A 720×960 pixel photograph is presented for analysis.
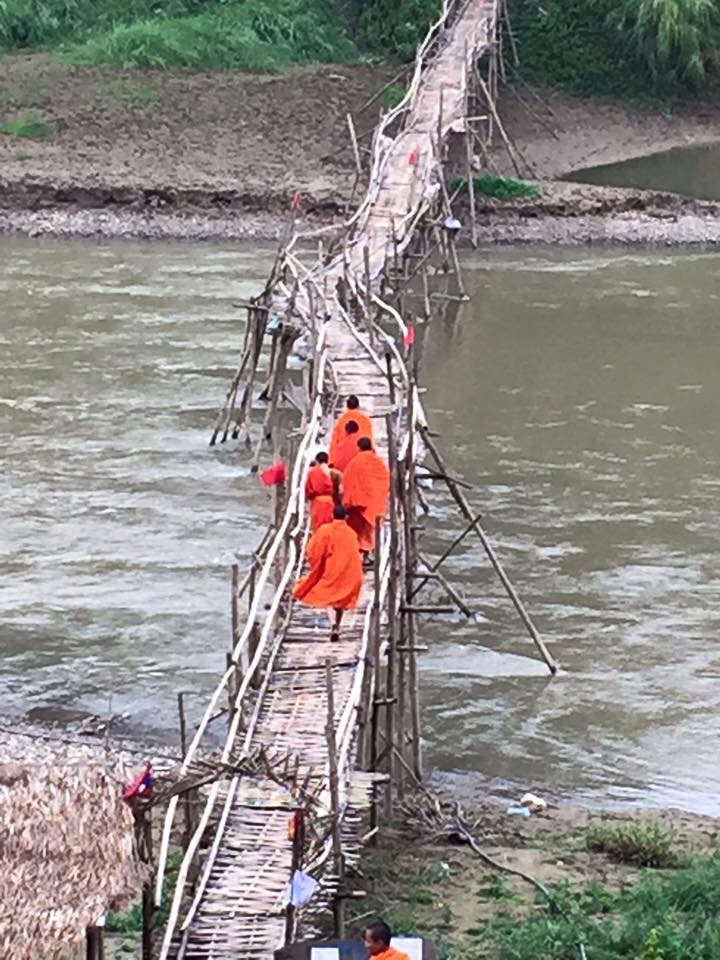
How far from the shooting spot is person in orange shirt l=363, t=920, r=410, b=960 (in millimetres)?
8742

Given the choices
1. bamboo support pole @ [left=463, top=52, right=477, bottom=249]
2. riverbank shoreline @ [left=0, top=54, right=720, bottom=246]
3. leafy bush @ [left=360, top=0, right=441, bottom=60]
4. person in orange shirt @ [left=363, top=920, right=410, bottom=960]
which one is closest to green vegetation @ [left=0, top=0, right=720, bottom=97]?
leafy bush @ [left=360, top=0, right=441, bottom=60]

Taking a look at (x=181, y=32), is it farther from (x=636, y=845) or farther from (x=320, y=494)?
(x=636, y=845)

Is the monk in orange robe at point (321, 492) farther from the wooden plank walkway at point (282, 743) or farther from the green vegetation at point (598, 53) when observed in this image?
the green vegetation at point (598, 53)

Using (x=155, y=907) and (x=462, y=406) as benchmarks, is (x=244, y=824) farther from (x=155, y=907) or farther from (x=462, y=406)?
(x=462, y=406)

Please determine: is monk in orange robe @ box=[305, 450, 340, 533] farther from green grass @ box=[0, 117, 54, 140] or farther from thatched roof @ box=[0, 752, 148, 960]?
green grass @ box=[0, 117, 54, 140]

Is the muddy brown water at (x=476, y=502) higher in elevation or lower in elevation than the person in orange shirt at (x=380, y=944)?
lower

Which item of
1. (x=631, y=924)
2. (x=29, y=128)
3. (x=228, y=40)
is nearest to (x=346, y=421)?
(x=631, y=924)

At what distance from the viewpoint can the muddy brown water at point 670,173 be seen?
3628 centimetres

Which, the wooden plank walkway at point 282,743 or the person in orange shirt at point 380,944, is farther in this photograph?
the wooden plank walkway at point 282,743

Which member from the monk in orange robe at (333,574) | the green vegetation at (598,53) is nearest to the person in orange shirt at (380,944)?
the monk in orange robe at (333,574)

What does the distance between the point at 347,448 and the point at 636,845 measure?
375cm

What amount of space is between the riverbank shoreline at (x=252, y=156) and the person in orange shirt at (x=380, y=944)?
21.7 m

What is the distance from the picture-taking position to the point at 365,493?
13.8 meters

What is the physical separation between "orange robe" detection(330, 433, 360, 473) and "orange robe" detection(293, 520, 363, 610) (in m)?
1.48
